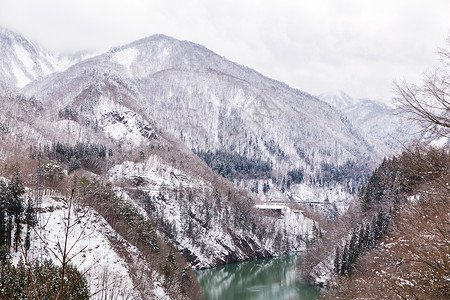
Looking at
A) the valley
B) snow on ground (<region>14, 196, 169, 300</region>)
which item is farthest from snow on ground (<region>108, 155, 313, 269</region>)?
snow on ground (<region>14, 196, 169, 300</region>)

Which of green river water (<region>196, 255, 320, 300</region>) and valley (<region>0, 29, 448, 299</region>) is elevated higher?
valley (<region>0, 29, 448, 299</region>)

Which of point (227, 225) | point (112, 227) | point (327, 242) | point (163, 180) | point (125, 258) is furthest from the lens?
point (163, 180)

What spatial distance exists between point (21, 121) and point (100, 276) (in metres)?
142

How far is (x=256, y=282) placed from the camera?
276ft

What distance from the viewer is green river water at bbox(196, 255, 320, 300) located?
2746 inches

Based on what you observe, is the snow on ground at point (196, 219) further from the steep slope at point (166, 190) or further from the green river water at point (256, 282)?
the green river water at point (256, 282)

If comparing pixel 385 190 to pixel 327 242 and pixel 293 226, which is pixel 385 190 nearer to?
pixel 327 242

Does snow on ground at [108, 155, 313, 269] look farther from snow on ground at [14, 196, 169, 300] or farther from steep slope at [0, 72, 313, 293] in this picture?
snow on ground at [14, 196, 169, 300]

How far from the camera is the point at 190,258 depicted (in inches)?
4028

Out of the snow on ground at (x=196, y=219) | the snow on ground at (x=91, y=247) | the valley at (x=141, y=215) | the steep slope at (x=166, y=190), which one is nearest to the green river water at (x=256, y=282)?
the valley at (x=141, y=215)

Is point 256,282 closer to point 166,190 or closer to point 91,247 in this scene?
point 91,247

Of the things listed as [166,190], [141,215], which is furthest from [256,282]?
[166,190]

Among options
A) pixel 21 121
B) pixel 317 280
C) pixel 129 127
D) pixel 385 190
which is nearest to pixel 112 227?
pixel 317 280

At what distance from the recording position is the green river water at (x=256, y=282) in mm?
69750
